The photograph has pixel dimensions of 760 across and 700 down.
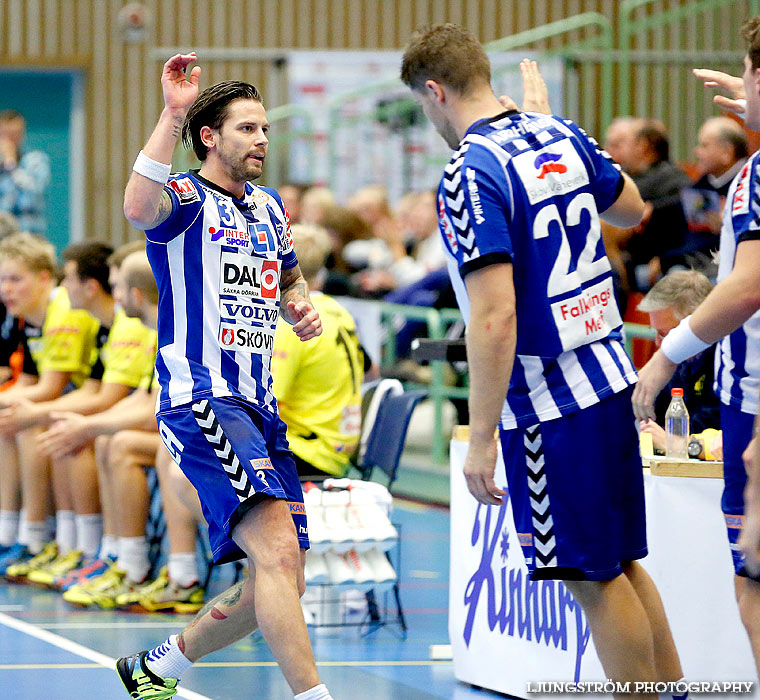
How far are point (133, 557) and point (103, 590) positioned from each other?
0.19 m

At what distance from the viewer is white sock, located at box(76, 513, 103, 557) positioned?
20.7 ft

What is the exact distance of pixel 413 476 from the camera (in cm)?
915

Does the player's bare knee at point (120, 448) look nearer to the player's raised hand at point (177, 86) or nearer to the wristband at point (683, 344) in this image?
the player's raised hand at point (177, 86)

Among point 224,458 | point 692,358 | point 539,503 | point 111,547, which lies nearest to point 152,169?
point 224,458

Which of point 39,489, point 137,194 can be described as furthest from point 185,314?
point 39,489

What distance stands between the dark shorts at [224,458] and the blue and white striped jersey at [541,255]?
693mm

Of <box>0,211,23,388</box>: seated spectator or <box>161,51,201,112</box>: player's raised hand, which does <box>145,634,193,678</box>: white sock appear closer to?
<box>161,51,201,112</box>: player's raised hand

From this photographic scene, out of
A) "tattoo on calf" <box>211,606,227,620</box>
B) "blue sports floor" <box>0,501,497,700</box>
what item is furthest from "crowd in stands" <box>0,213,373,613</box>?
"tattoo on calf" <box>211,606,227,620</box>

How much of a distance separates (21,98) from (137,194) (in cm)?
1209

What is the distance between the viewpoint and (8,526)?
680 cm

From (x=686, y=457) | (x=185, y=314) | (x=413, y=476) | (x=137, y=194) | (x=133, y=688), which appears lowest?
(x=413, y=476)

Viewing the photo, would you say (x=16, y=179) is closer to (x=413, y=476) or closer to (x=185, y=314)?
(x=413, y=476)

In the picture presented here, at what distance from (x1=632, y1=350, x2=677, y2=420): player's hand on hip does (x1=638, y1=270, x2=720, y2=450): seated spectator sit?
4.15 ft

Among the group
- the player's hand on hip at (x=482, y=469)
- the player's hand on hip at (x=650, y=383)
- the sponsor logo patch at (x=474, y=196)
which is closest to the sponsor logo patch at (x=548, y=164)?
the sponsor logo patch at (x=474, y=196)
